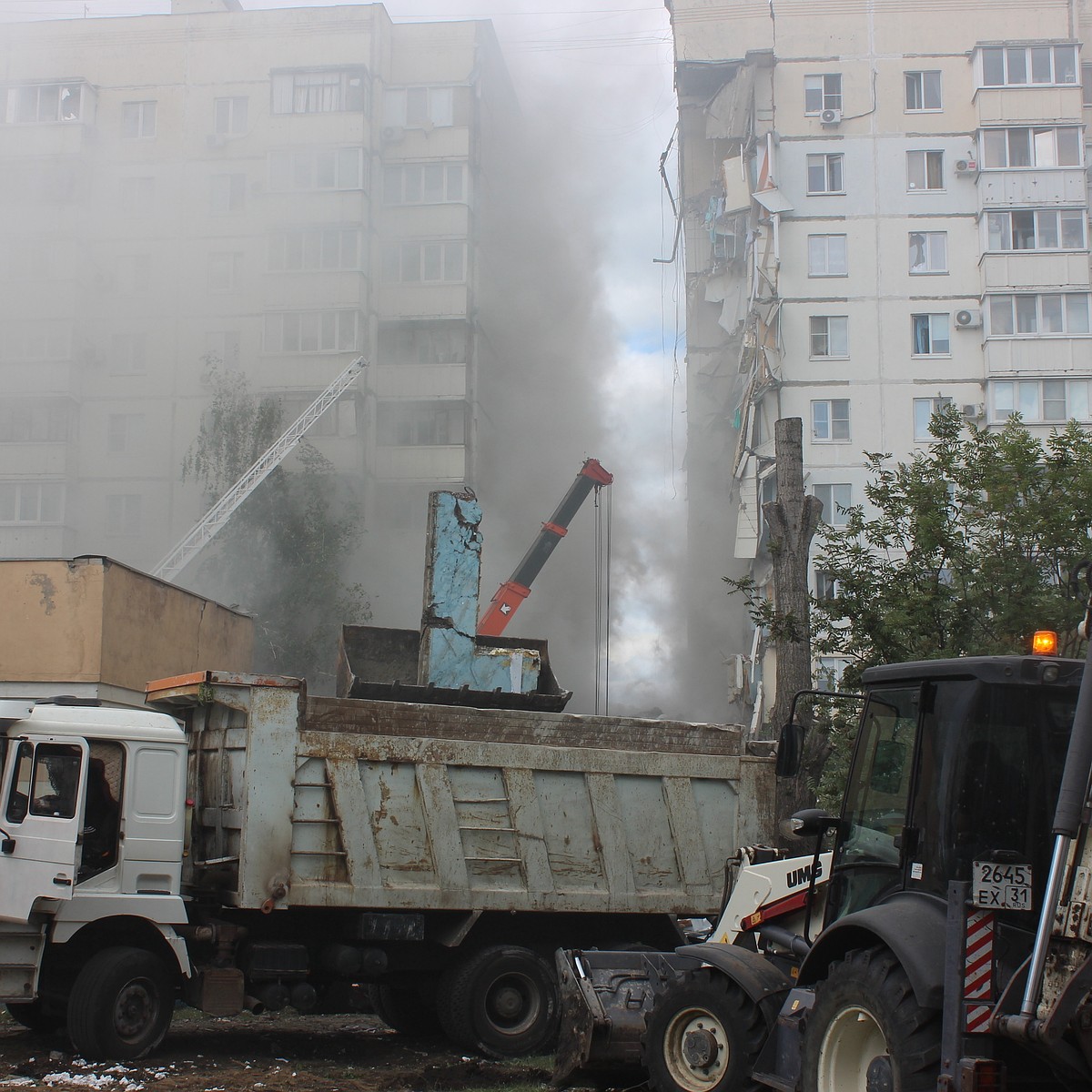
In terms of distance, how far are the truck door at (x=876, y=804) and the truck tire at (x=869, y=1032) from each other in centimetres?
52

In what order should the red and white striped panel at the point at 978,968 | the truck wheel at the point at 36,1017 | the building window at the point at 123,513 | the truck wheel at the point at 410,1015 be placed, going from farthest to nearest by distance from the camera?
the building window at the point at 123,513, the truck wheel at the point at 410,1015, the truck wheel at the point at 36,1017, the red and white striped panel at the point at 978,968

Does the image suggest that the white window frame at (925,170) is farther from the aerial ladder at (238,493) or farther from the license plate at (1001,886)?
the license plate at (1001,886)

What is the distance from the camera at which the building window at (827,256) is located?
124ft

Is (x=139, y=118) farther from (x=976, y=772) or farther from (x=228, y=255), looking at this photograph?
(x=976, y=772)

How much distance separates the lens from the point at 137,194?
144 ft

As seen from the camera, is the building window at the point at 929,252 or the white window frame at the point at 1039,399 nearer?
the white window frame at the point at 1039,399

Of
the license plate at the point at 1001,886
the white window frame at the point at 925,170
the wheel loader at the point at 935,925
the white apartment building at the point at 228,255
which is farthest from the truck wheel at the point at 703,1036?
the white window frame at the point at 925,170

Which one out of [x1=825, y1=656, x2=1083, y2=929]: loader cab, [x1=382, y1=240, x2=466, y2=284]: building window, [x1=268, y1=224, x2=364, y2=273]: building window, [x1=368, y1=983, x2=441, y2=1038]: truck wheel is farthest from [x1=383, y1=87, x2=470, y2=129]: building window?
[x1=825, y1=656, x2=1083, y2=929]: loader cab

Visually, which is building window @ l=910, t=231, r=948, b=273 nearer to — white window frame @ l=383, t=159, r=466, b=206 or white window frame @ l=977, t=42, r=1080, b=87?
white window frame @ l=977, t=42, r=1080, b=87

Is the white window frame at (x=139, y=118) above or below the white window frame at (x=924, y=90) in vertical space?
above

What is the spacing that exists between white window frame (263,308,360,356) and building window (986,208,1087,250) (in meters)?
19.6

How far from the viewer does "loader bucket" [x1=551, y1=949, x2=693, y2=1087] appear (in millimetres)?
7742

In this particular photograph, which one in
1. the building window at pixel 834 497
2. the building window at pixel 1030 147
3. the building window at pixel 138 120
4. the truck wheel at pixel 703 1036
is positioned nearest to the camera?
the truck wheel at pixel 703 1036

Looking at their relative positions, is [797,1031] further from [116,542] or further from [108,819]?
[116,542]
